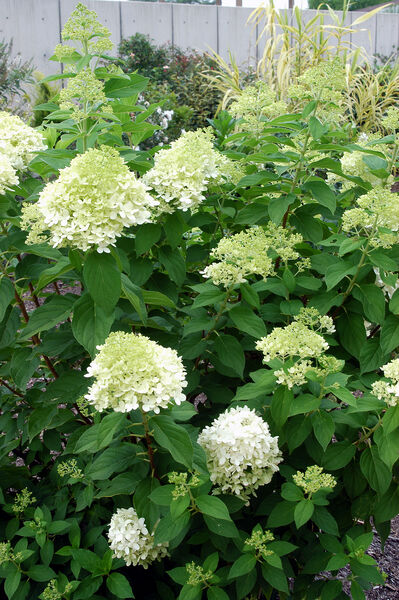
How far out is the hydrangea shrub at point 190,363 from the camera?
1241mm

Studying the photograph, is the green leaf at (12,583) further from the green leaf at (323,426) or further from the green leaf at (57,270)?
the green leaf at (323,426)

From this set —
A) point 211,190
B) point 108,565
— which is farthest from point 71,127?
point 108,565

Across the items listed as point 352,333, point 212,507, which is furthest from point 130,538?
point 352,333

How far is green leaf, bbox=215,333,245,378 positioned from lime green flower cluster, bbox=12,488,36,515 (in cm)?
77

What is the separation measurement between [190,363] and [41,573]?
2.36 feet

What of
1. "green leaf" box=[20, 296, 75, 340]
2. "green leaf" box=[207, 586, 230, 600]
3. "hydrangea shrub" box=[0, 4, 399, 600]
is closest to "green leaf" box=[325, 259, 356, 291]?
"hydrangea shrub" box=[0, 4, 399, 600]

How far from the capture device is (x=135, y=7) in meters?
10.3

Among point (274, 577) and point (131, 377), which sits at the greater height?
point (131, 377)

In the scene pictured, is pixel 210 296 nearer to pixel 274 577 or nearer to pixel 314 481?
pixel 314 481

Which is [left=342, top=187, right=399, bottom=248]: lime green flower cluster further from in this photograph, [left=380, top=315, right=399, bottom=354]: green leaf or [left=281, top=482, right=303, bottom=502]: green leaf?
[left=281, top=482, right=303, bottom=502]: green leaf

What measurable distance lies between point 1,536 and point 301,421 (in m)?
1.08

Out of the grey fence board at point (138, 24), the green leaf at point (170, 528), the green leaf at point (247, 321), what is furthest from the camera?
the grey fence board at point (138, 24)

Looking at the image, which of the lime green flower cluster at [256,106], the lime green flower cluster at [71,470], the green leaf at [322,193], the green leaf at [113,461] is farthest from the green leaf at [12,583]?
the lime green flower cluster at [256,106]

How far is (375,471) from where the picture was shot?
1.38 m
